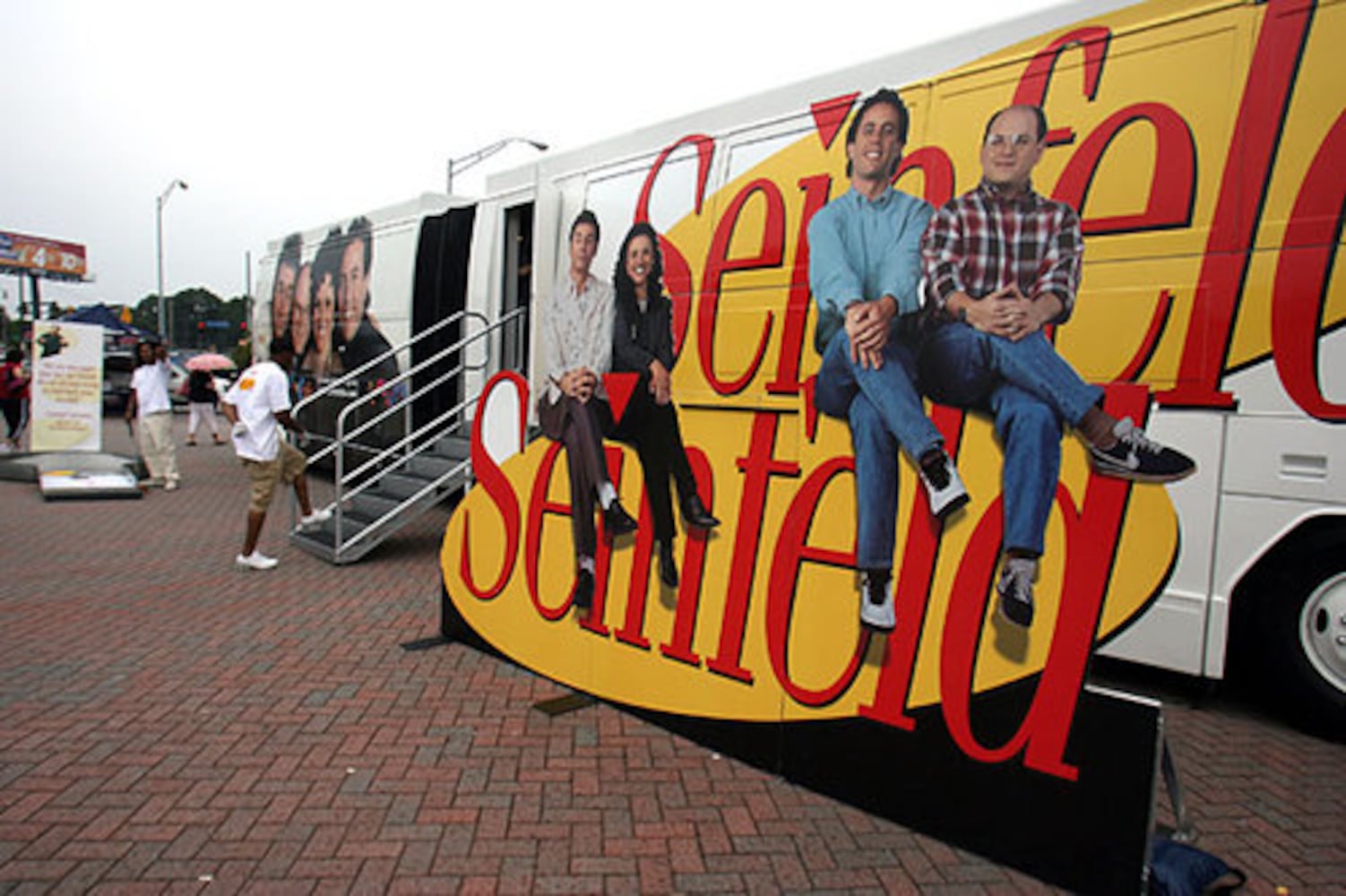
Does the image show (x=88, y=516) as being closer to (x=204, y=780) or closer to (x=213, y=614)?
(x=213, y=614)

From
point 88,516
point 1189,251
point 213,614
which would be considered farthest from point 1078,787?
point 88,516

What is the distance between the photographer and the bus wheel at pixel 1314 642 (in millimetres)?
3889

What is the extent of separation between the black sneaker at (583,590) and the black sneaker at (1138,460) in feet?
8.40

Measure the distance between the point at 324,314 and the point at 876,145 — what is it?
34.8 ft

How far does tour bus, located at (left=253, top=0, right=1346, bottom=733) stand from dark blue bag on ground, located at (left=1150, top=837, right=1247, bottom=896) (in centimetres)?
78

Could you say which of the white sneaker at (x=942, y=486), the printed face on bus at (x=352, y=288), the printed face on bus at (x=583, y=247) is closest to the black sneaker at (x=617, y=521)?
the printed face on bus at (x=583, y=247)

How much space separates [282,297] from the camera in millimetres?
13391

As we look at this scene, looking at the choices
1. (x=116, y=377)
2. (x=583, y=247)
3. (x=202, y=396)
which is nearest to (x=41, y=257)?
(x=116, y=377)

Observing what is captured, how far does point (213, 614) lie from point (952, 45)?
596cm

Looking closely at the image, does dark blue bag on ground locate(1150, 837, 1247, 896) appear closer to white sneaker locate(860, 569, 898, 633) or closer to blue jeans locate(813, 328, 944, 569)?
white sneaker locate(860, 569, 898, 633)

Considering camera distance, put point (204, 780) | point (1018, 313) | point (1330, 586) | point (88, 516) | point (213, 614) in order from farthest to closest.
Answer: point (88, 516)
point (213, 614)
point (1330, 586)
point (204, 780)
point (1018, 313)

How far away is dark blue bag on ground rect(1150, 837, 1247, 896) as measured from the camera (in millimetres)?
2627

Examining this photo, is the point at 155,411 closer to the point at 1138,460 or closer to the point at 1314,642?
the point at 1138,460

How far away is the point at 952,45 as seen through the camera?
3.95 metres
